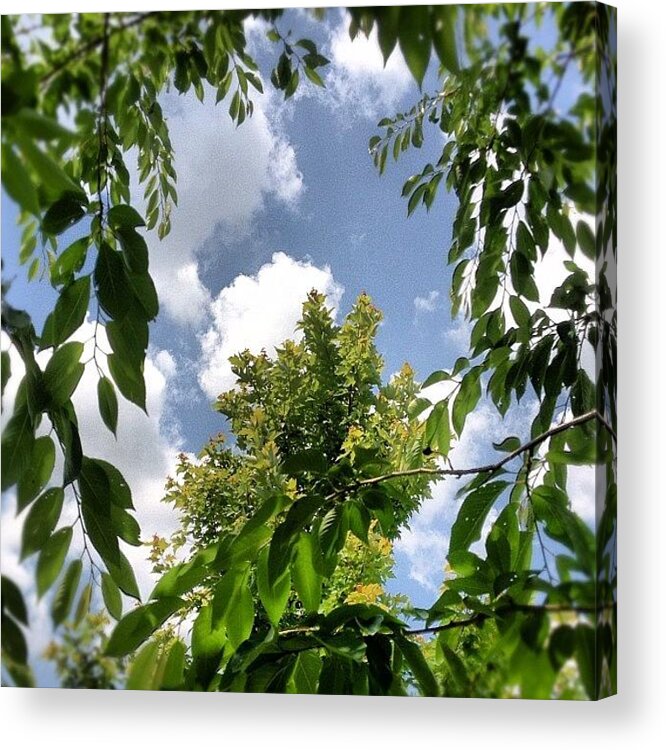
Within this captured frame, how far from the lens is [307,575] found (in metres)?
1.61

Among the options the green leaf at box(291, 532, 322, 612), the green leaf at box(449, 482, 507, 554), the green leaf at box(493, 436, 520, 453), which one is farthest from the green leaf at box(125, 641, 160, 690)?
the green leaf at box(493, 436, 520, 453)

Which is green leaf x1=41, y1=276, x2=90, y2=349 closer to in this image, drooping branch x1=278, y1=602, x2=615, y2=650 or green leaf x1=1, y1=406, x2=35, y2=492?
green leaf x1=1, y1=406, x2=35, y2=492

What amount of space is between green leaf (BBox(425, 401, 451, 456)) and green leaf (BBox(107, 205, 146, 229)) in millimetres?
483

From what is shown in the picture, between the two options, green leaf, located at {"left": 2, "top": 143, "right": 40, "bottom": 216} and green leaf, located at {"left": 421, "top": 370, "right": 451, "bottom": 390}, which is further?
green leaf, located at {"left": 421, "top": 370, "right": 451, "bottom": 390}

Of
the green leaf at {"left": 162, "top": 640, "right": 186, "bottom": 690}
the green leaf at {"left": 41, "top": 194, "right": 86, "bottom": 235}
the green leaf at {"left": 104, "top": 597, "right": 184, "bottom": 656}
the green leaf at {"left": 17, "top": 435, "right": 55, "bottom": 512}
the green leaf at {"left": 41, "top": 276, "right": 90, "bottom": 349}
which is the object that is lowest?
the green leaf at {"left": 162, "top": 640, "right": 186, "bottom": 690}

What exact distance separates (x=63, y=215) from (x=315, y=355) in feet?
1.32

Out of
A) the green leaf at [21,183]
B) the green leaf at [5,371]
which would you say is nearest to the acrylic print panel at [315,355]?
the green leaf at [5,371]

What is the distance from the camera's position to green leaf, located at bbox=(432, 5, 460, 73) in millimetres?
1587

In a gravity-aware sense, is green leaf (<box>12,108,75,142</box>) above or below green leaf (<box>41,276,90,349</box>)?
below

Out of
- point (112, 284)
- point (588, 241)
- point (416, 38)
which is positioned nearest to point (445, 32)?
point (416, 38)

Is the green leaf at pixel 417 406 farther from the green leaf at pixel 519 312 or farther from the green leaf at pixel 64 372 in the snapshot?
the green leaf at pixel 64 372

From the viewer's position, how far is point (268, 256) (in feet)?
5.52

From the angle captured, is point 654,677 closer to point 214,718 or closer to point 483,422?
point 483,422

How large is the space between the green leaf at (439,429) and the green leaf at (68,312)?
1.65 ft
